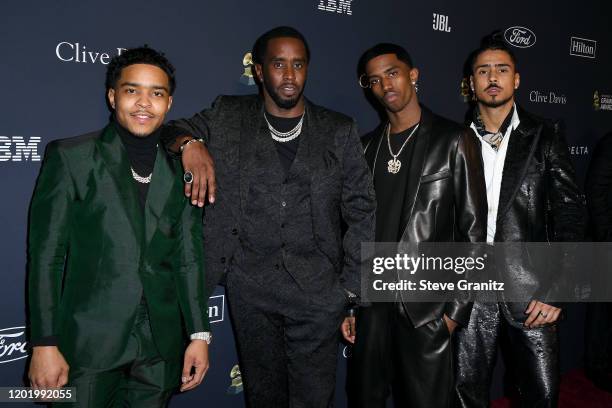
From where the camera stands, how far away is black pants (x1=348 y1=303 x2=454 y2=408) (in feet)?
7.77

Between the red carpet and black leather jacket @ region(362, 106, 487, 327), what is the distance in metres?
1.80

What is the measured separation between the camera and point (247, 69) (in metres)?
2.65

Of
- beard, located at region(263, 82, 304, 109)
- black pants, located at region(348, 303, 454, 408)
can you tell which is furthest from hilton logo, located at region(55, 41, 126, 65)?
black pants, located at region(348, 303, 454, 408)

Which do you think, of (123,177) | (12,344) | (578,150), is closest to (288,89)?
(123,177)

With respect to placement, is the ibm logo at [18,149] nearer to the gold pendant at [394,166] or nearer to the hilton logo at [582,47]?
the gold pendant at [394,166]

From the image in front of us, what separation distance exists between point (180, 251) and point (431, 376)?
1.39 m

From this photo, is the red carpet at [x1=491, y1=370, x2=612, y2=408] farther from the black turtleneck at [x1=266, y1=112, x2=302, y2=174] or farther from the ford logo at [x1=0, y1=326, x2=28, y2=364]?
the ford logo at [x1=0, y1=326, x2=28, y2=364]

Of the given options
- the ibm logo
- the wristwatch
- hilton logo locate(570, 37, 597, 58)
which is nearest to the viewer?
the wristwatch

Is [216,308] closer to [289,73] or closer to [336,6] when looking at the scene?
[289,73]

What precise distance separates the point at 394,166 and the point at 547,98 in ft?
7.54

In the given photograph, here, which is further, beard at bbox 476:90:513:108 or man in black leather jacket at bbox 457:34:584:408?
beard at bbox 476:90:513:108

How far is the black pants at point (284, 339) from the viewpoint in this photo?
7.29 feet

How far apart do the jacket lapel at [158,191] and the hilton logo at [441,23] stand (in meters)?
2.36

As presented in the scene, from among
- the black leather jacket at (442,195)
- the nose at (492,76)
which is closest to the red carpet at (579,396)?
the black leather jacket at (442,195)
